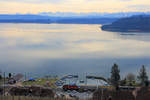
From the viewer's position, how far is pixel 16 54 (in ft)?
27.2

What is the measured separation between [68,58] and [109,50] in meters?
2.33

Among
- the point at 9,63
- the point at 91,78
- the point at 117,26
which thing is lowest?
the point at 91,78

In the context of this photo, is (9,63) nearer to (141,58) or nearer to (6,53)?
(6,53)

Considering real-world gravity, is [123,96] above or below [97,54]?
below

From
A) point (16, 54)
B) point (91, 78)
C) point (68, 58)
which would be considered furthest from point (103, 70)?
point (16, 54)

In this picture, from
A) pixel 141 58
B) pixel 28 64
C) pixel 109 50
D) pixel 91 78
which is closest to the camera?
pixel 91 78

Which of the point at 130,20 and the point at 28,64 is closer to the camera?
the point at 28,64

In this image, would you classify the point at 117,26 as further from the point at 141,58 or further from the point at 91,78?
the point at 91,78

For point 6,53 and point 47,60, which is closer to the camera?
point 47,60

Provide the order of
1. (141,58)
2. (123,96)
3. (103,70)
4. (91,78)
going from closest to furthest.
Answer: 1. (123,96)
2. (91,78)
3. (103,70)
4. (141,58)

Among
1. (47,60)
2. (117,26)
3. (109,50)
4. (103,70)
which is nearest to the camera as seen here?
(103,70)

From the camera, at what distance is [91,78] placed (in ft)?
17.4

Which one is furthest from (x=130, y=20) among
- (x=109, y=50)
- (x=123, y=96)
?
(x=123, y=96)

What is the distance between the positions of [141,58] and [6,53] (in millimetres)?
4675
